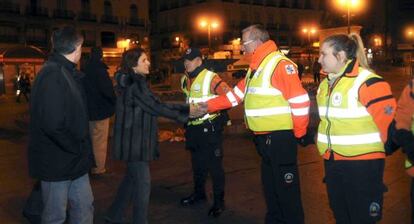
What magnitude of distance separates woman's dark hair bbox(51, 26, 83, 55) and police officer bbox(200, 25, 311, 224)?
1.63m

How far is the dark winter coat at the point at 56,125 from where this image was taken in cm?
382

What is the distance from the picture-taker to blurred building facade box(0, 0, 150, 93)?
5162 cm

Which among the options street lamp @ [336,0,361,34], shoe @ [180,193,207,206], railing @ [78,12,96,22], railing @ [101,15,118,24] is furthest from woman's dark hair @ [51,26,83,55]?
railing @ [101,15,118,24]

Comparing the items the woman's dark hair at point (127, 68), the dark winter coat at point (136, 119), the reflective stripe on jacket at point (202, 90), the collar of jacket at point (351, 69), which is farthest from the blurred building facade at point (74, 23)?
the collar of jacket at point (351, 69)

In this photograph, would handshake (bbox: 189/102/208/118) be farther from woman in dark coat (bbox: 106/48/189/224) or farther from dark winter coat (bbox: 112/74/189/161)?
dark winter coat (bbox: 112/74/189/161)

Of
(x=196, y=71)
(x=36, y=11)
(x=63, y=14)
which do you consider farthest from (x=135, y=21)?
(x=196, y=71)

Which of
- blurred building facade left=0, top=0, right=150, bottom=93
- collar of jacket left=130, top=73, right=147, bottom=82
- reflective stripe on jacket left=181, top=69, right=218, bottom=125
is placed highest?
blurred building facade left=0, top=0, right=150, bottom=93

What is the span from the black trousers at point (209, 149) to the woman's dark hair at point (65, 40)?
222 cm

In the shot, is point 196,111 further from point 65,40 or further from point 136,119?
point 65,40

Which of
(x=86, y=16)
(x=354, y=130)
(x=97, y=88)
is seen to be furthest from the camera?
(x=86, y=16)

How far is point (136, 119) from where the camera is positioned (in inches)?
190

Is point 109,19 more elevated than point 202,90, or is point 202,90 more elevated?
point 109,19

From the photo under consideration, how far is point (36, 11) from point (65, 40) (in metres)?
54.8

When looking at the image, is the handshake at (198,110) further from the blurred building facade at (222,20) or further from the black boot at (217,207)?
the blurred building facade at (222,20)
